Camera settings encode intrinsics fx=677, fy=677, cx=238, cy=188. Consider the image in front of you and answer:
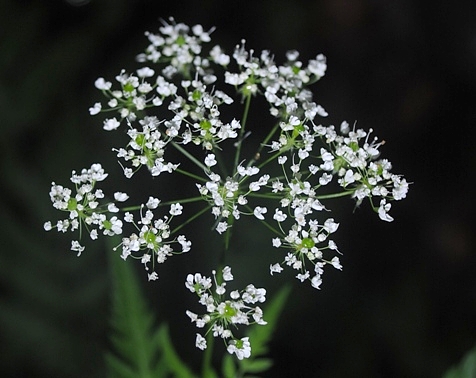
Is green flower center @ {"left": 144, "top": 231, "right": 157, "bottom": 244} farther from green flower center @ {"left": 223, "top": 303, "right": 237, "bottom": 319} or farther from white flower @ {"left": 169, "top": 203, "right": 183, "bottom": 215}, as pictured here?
green flower center @ {"left": 223, "top": 303, "right": 237, "bottom": 319}

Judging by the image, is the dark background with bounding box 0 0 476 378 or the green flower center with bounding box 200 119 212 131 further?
the dark background with bounding box 0 0 476 378

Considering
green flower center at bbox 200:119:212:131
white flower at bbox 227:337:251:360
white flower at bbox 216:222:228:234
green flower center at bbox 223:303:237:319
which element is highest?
green flower center at bbox 200:119:212:131

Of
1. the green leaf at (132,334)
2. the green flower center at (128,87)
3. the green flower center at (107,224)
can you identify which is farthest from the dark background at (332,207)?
the green flower center at (107,224)

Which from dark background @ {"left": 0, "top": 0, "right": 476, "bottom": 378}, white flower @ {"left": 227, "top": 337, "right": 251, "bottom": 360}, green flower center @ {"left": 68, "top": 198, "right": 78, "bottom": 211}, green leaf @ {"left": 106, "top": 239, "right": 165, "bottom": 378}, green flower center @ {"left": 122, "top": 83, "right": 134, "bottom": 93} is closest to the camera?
white flower @ {"left": 227, "top": 337, "right": 251, "bottom": 360}

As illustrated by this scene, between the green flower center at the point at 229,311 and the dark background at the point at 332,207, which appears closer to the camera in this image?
the green flower center at the point at 229,311

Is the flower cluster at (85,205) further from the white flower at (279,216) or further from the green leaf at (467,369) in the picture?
the green leaf at (467,369)

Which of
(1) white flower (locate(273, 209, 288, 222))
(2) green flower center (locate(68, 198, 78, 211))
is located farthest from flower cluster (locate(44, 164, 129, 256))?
(1) white flower (locate(273, 209, 288, 222))

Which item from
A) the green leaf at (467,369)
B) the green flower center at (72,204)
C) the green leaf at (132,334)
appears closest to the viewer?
the green flower center at (72,204)

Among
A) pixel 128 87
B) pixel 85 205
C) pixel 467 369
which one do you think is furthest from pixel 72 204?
pixel 467 369

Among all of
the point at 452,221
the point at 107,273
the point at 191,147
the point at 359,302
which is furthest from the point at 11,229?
the point at 452,221
